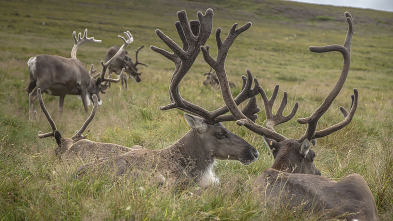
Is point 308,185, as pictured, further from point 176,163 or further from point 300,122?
point 176,163

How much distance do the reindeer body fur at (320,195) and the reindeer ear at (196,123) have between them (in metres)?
1.43

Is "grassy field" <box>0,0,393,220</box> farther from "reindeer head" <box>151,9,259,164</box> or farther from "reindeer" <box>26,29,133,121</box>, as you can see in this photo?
"reindeer" <box>26,29,133,121</box>

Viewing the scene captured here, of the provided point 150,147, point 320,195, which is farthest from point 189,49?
point 150,147

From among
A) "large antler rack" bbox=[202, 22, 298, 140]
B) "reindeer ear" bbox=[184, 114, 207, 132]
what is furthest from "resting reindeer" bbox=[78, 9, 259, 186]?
"large antler rack" bbox=[202, 22, 298, 140]

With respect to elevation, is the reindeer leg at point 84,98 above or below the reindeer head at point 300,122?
below

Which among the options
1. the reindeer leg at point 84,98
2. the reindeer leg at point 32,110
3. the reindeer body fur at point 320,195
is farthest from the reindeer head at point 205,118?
the reindeer leg at point 84,98

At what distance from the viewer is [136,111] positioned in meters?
9.81

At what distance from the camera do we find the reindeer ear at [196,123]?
5.14 metres

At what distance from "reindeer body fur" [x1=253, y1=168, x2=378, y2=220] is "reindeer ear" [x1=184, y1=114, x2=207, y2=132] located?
1429mm

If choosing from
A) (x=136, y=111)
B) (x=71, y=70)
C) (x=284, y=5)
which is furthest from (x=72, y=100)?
(x=284, y=5)

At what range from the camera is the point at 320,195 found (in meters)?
3.55

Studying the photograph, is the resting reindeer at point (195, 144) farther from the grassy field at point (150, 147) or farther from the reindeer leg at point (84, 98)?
the reindeer leg at point (84, 98)

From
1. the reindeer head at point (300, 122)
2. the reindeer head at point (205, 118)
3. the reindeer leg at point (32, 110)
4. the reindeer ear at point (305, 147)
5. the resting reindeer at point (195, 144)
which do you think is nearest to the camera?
the reindeer ear at point (305, 147)

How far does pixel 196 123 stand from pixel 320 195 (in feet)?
6.87
